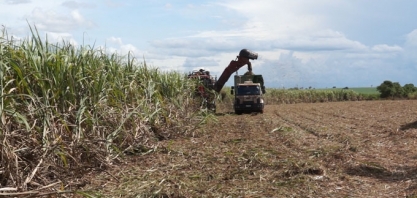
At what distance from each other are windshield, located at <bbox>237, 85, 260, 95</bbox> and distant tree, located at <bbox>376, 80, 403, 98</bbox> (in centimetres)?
2800

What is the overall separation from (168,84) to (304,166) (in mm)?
6204

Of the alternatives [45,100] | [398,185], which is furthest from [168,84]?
[398,185]

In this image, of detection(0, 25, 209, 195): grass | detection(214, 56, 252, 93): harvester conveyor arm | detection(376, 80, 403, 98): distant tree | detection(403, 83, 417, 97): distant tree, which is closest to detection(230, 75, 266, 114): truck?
detection(214, 56, 252, 93): harvester conveyor arm

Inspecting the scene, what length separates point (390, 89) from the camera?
150 feet

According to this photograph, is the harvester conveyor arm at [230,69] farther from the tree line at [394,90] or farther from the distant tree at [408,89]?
the distant tree at [408,89]

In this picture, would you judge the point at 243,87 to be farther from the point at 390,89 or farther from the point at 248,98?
the point at 390,89

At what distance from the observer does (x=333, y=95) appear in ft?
149

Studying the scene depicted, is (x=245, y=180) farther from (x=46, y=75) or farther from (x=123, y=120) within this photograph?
(x=46, y=75)

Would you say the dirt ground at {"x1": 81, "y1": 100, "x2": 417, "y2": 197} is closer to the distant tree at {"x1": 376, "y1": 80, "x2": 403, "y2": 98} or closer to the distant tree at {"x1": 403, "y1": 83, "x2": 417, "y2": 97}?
the distant tree at {"x1": 376, "y1": 80, "x2": 403, "y2": 98}

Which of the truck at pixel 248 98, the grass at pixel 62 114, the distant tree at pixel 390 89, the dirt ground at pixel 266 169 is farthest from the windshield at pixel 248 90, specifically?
the distant tree at pixel 390 89

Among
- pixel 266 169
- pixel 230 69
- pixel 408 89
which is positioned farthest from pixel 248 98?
pixel 408 89

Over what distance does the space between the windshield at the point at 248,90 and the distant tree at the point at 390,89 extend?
28.0m

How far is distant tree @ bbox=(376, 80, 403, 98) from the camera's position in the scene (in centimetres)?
4578

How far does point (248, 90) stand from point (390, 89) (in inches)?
1115
